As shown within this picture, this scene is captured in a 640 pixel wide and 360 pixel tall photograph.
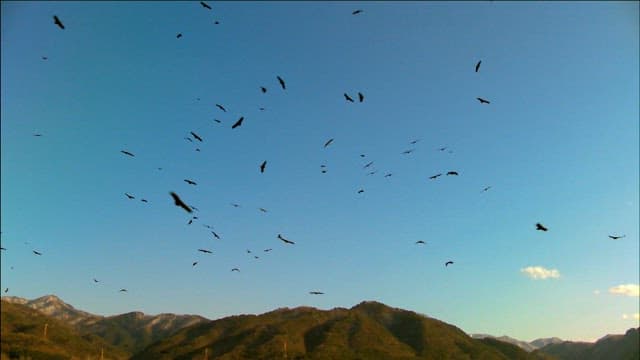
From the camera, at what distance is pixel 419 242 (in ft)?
148

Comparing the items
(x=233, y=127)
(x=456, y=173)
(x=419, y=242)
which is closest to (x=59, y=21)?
(x=233, y=127)

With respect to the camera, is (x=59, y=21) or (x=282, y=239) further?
A: (x=282, y=239)

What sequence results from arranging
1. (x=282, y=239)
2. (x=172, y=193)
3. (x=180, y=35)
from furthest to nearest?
(x=180, y=35) → (x=282, y=239) → (x=172, y=193)

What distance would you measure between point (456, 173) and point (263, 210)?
1538 centimetres

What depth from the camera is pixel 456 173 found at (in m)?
37.8

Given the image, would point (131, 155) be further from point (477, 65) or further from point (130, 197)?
point (477, 65)

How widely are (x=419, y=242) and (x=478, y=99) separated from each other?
17.0 m

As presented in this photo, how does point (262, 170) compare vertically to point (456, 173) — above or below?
below

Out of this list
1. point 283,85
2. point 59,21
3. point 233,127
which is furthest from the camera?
point 283,85

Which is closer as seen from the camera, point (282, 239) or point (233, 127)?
point (233, 127)

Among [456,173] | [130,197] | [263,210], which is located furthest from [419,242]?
[130,197]

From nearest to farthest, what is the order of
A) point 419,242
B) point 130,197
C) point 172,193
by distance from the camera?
point 172,193
point 130,197
point 419,242

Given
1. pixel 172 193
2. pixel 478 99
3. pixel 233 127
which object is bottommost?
pixel 172 193

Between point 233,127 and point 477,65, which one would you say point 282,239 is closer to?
point 233,127
